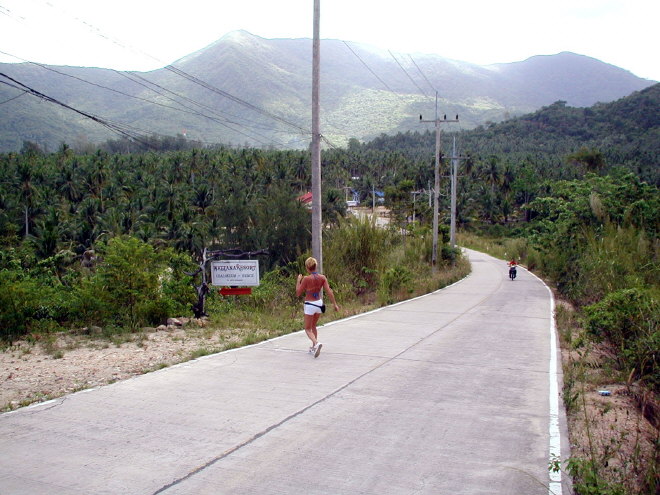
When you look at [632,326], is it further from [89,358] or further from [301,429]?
[89,358]

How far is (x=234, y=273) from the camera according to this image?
14.1 m

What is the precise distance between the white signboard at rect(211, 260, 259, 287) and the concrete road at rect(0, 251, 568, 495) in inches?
146

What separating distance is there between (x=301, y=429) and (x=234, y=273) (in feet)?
26.3

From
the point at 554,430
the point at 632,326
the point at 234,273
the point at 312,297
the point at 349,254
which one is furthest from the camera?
the point at 349,254

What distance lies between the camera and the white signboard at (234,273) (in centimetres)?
1398

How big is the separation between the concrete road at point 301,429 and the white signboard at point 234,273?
3.71m

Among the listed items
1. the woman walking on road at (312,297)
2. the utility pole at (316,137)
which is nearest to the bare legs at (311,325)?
the woman walking on road at (312,297)

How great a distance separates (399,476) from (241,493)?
1.33 m

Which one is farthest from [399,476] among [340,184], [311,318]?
[340,184]

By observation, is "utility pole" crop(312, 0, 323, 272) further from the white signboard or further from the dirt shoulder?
the dirt shoulder

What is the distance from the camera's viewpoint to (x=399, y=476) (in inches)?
205

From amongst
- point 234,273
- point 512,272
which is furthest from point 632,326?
point 512,272

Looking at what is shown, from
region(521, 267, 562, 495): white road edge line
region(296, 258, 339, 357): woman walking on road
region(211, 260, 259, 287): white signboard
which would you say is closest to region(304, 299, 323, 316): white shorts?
region(296, 258, 339, 357): woman walking on road

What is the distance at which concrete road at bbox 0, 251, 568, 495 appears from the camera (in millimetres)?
5090
